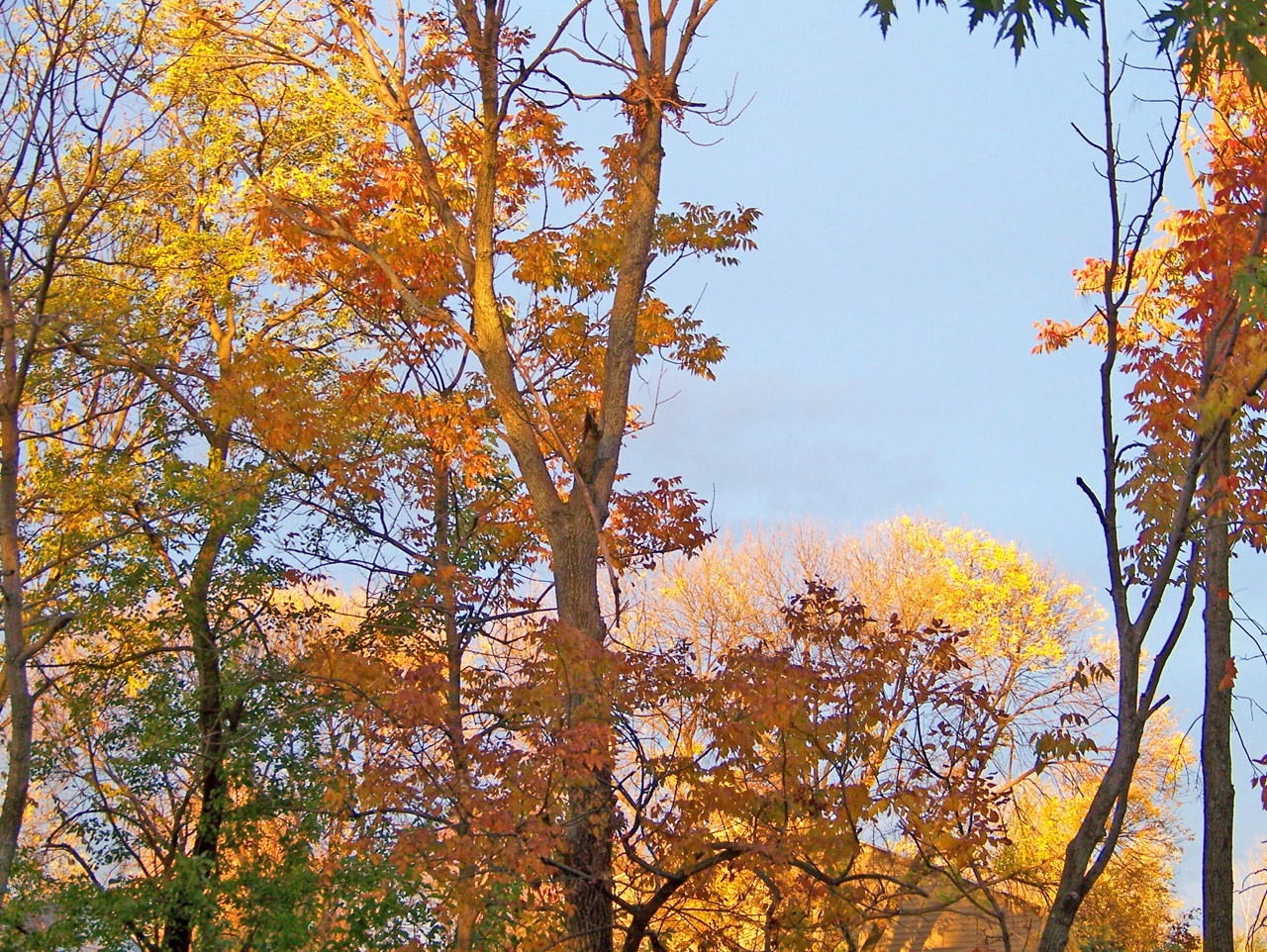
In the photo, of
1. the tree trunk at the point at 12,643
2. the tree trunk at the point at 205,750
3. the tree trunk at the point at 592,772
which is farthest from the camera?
the tree trunk at the point at 205,750

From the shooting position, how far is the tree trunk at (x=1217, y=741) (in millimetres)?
9453

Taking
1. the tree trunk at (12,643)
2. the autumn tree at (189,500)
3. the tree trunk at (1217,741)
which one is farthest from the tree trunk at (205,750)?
the tree trunk at (1217,741)

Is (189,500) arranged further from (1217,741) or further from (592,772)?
(1217,741)

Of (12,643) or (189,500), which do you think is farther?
(189,500)

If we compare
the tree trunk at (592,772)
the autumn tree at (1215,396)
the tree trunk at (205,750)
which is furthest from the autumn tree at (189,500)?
the autumn tree at (1215,396)

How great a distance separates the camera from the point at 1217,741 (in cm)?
994

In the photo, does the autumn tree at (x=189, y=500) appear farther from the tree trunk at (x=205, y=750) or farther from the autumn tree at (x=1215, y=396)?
the autumn tree at (x=1215, y=396)

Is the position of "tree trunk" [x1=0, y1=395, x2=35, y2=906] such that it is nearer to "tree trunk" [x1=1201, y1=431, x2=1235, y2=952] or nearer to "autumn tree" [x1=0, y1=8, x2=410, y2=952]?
"autumn tree" [x1=0, y1=8, x2=410, y2=952]

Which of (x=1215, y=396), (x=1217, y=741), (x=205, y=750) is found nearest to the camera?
(x=1215, y=396)

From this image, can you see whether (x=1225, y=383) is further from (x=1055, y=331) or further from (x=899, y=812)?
(x=1055, y=331)

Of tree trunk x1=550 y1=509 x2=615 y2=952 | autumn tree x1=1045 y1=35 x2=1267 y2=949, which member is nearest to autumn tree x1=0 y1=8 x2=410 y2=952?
tree trunk x1=550 y1=509 x2=615 y2=952

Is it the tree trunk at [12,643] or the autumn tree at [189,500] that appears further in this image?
the autumn tree at [189,500]

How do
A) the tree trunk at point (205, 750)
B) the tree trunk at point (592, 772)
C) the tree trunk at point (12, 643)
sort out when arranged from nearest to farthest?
the tree trunk at point (592, 772) < the tree trunk at point (12, 643) < the tree trunk at point (205, 750)

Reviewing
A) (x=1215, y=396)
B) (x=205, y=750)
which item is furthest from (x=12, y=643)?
(x=1215, y=396)
